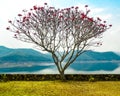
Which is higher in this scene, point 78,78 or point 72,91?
point 72,91

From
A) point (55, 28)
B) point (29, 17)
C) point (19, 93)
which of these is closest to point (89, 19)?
point (55, 28)

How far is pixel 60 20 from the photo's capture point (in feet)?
103

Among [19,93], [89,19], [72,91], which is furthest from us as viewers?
[89,19]

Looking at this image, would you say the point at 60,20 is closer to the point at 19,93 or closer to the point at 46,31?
the point at 46,31

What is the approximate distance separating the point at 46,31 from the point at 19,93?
32.3ft

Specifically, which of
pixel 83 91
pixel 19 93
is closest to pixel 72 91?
pixel 83 91

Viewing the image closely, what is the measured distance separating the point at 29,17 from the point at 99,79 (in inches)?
329

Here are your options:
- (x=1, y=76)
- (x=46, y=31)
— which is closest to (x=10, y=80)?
(x=1, y=76)

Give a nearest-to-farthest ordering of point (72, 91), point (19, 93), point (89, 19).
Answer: point (19, 93)
point (72, 91)
point (89, 19)

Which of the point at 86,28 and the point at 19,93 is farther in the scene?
the point at 86,28

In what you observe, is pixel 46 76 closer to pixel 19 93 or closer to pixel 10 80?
pixel 10 80

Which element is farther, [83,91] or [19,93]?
[83,91]

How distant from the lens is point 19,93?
23125 mm

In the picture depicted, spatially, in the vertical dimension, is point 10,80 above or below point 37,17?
below
